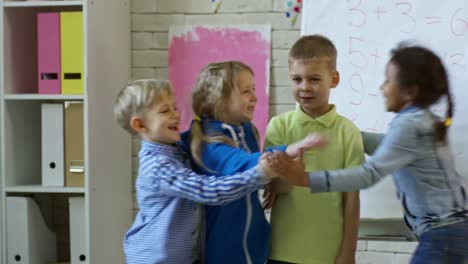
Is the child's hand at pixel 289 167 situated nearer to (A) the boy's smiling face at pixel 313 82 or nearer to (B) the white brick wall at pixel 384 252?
(A) the boy's smiling face at pixel 313 82

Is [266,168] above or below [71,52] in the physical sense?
below

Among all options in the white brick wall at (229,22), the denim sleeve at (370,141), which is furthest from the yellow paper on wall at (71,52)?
the denim sleeve at (370,141)

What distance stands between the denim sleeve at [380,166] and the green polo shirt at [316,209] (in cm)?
18

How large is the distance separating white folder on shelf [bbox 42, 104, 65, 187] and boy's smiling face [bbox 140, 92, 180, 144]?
919 mm

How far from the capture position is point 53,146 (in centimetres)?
271

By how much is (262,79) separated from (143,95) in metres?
1.01

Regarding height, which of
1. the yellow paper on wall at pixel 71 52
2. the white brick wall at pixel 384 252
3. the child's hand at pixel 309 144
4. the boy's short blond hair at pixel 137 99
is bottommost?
the white brick wall at pixel 384 252

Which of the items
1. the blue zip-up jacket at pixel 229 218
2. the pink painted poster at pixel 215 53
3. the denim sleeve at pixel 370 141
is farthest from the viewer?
the pink painted poster at pixel 215 53

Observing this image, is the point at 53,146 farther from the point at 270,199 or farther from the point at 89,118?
the point at 270,199

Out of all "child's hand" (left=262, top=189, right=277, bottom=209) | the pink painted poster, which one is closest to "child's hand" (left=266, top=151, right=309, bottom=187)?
"child's hand" (left=262, top=189, right=277, bottom=209)

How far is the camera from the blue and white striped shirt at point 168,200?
1741 mm

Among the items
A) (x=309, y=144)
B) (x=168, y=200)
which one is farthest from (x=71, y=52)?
(x=309, y=144)

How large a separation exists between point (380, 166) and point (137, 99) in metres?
0.69

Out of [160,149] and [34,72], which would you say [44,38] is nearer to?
[34,72]
